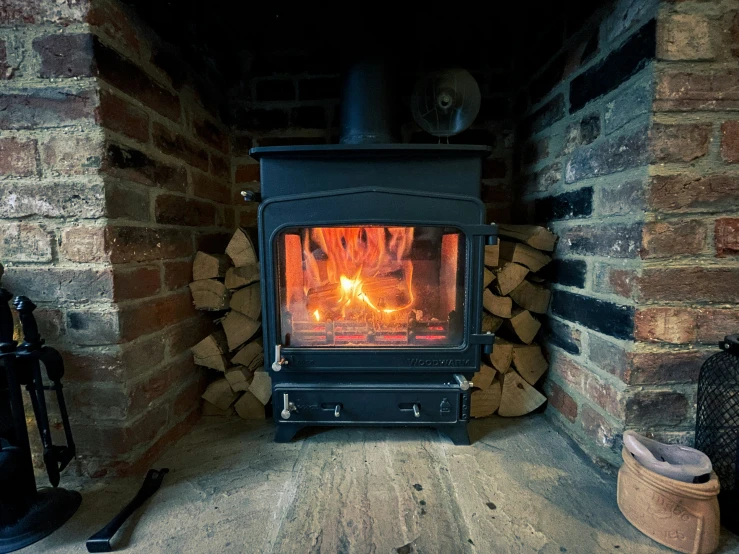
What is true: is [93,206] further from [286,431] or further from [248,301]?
[286,431]

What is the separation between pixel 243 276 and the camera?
1156mm

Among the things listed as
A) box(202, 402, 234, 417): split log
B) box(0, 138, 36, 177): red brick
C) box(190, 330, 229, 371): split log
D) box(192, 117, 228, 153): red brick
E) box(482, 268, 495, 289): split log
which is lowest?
box(202, 402, 234, 417): split log

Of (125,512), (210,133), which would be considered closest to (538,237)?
(210,133)

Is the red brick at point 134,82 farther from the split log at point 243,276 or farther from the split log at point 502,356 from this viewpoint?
the split log at point 502,356

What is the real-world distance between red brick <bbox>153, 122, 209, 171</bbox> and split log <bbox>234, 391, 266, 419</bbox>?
784 millimetres

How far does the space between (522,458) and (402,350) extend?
44 cm

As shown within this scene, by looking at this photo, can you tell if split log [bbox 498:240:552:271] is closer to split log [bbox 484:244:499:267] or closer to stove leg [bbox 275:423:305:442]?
split log [bbox 484:244:499:267]

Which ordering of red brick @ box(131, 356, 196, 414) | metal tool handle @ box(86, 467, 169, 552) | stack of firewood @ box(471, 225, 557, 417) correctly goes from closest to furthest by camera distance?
metal tool handle @ box(86, 467, 169, 552), red brick @ box(131, 356, 196, 414), stack of firewood @ box(471, 225, 557, 417)

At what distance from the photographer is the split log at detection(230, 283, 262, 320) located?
117cm

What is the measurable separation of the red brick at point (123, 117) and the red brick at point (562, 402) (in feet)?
4.58

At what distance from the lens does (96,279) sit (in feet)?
2.81

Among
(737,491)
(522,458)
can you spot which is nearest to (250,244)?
(522,458)

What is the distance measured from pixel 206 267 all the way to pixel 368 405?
2.17 ft

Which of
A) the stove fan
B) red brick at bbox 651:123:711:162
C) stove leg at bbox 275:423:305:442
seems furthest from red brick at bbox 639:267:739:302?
stove leg at bbox 275:423:305:442
